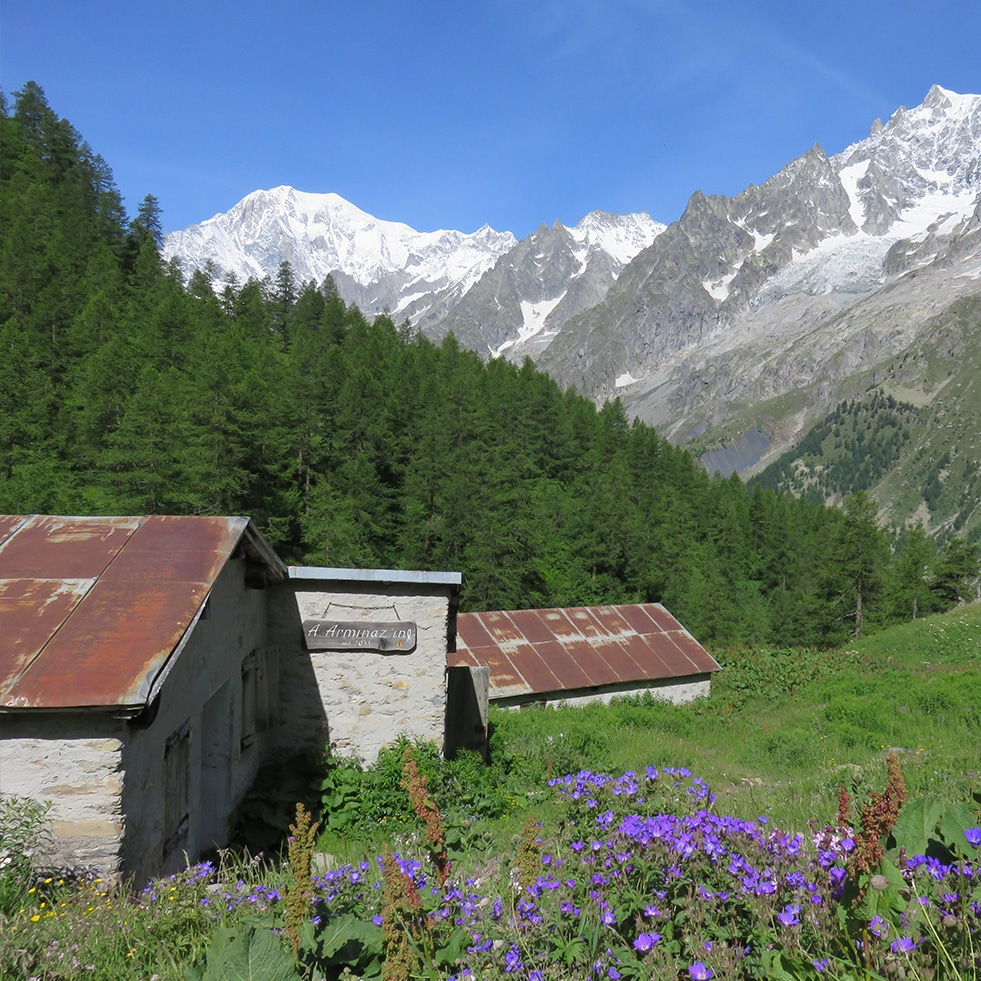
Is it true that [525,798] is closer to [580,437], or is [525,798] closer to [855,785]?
[855,785]

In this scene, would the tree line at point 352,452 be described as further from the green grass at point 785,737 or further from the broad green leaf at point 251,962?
the broad green leaf at point 251,962

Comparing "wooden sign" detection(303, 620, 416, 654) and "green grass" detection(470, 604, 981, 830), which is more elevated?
"wooden sign" detection(303, 620, 416, 654)

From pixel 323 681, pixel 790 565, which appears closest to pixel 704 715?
pixel 323 681

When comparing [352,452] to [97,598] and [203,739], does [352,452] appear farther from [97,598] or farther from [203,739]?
[97,598]

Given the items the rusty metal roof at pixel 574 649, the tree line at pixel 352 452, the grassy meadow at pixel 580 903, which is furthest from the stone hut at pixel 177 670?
the tree line at pixel 352 452

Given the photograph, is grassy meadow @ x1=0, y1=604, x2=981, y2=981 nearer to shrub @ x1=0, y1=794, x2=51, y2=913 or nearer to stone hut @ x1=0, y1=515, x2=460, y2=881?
shrub @ x1=0, y1=794, x2=51, y2=913

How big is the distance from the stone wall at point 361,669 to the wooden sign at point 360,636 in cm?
7

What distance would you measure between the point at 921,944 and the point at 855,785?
181 inches

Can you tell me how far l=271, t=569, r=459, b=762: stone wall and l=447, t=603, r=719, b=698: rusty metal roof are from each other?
9118 millimetres

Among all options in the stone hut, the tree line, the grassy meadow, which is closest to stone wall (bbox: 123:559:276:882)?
the stone hut

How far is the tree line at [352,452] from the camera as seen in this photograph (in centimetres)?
3008

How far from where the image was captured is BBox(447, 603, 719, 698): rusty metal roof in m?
19.9

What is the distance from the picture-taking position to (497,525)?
40.2 meters

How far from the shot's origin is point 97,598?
6.07 metres
